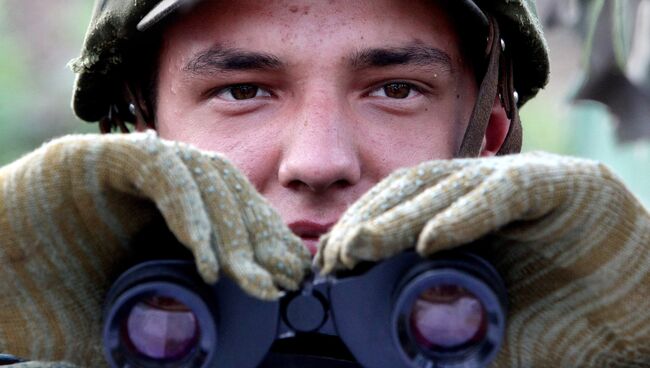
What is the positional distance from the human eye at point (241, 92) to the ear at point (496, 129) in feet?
1.90

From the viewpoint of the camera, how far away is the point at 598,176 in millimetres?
1088

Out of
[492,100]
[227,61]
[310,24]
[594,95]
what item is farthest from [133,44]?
[594,95]

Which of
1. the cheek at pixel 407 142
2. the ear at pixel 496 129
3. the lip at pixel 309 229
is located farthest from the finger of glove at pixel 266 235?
the ear at pixel 496 129

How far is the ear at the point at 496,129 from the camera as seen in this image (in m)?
2.22

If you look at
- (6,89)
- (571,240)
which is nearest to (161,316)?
(571,240)

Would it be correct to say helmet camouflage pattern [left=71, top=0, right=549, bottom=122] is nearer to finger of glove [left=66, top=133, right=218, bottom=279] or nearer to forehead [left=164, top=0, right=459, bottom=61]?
forehead [left=164, top=0, right=459, bottom=61]

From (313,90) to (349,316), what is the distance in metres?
0.69

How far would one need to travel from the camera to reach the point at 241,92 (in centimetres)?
189

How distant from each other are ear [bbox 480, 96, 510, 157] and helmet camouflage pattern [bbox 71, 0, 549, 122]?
85 millimetres

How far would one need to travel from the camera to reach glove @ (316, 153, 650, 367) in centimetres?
105

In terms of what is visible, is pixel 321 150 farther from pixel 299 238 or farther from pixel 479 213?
pixel 479 213

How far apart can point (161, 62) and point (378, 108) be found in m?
0.46

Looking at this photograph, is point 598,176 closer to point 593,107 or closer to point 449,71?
point 449,71

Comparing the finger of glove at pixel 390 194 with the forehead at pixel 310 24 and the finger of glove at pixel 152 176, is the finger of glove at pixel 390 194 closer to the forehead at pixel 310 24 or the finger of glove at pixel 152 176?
the finger of glove at pixel 152 176
